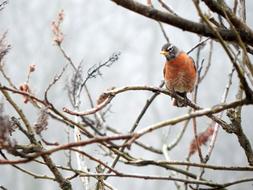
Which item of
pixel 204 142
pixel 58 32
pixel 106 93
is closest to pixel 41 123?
pixel 106 93

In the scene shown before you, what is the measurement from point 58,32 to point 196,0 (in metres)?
1.16

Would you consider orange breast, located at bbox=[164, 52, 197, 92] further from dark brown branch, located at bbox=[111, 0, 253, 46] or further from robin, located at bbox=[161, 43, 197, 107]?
dark brown branch, located at bbox=[111, 0, 253, 46]

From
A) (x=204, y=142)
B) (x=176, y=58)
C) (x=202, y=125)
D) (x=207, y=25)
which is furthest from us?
(x=202, y=125)

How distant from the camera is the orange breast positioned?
2.81 metres

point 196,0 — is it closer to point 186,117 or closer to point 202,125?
point 186,117

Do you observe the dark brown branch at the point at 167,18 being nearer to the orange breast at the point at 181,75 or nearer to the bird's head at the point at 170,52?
the orange breast at the point at 181,75

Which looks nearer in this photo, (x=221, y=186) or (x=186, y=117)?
(x=186, y=117)

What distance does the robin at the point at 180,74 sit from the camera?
2812 millimetres

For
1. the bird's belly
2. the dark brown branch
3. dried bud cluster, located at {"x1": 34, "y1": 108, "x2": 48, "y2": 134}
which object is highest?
the bird's belly

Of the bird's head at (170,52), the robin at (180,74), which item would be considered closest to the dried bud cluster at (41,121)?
the robin at (180,74)

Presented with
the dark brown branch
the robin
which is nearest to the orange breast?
the robin

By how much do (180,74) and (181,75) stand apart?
1cm

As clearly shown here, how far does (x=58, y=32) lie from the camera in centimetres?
184

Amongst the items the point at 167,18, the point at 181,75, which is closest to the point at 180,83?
the point at 181,75
